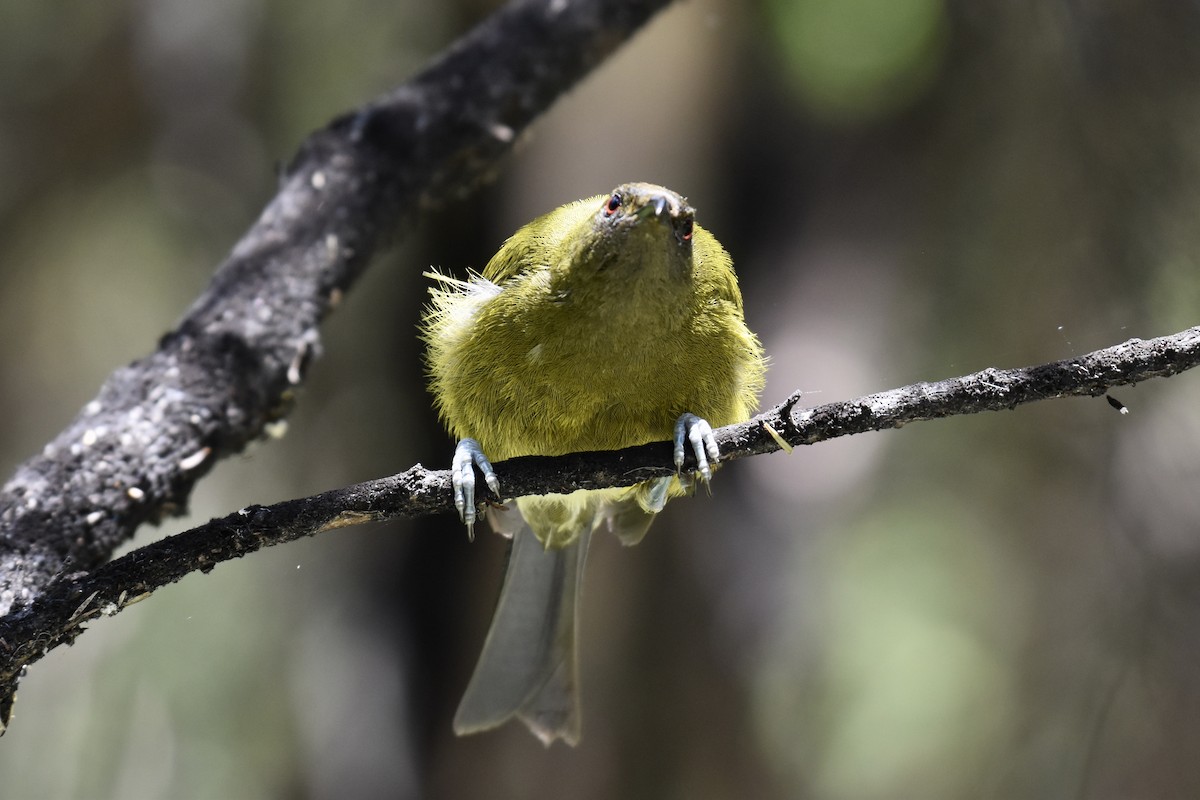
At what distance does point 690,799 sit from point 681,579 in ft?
3.68

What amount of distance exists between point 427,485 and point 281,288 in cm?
170

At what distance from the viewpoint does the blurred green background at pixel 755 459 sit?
15.4 ft

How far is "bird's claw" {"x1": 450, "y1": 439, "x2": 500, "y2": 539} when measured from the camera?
2.53 metres

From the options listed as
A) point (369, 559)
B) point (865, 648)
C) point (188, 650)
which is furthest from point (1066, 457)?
point (188, 650)

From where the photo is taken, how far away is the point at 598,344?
8.88ft


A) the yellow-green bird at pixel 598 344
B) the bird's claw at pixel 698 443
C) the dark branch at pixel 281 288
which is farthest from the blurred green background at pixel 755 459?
the bird's claw at pixel 698 443

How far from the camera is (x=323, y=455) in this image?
6.55 metres

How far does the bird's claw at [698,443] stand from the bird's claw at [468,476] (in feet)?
1.42

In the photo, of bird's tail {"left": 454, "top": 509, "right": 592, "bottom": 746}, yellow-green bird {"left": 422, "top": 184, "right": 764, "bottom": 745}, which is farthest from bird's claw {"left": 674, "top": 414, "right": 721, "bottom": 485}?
bird's tail {"left": 454, "top": 509, "right": 592, "bottom": 746}

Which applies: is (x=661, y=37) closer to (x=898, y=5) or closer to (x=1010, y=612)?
(x=898, y=5)

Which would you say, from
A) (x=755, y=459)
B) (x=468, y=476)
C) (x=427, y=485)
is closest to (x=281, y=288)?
(x=468, y=476)

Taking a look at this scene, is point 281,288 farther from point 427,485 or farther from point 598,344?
point 427,485

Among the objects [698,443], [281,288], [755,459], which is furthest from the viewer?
[755,459]

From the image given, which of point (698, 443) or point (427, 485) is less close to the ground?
point (698, 443)
